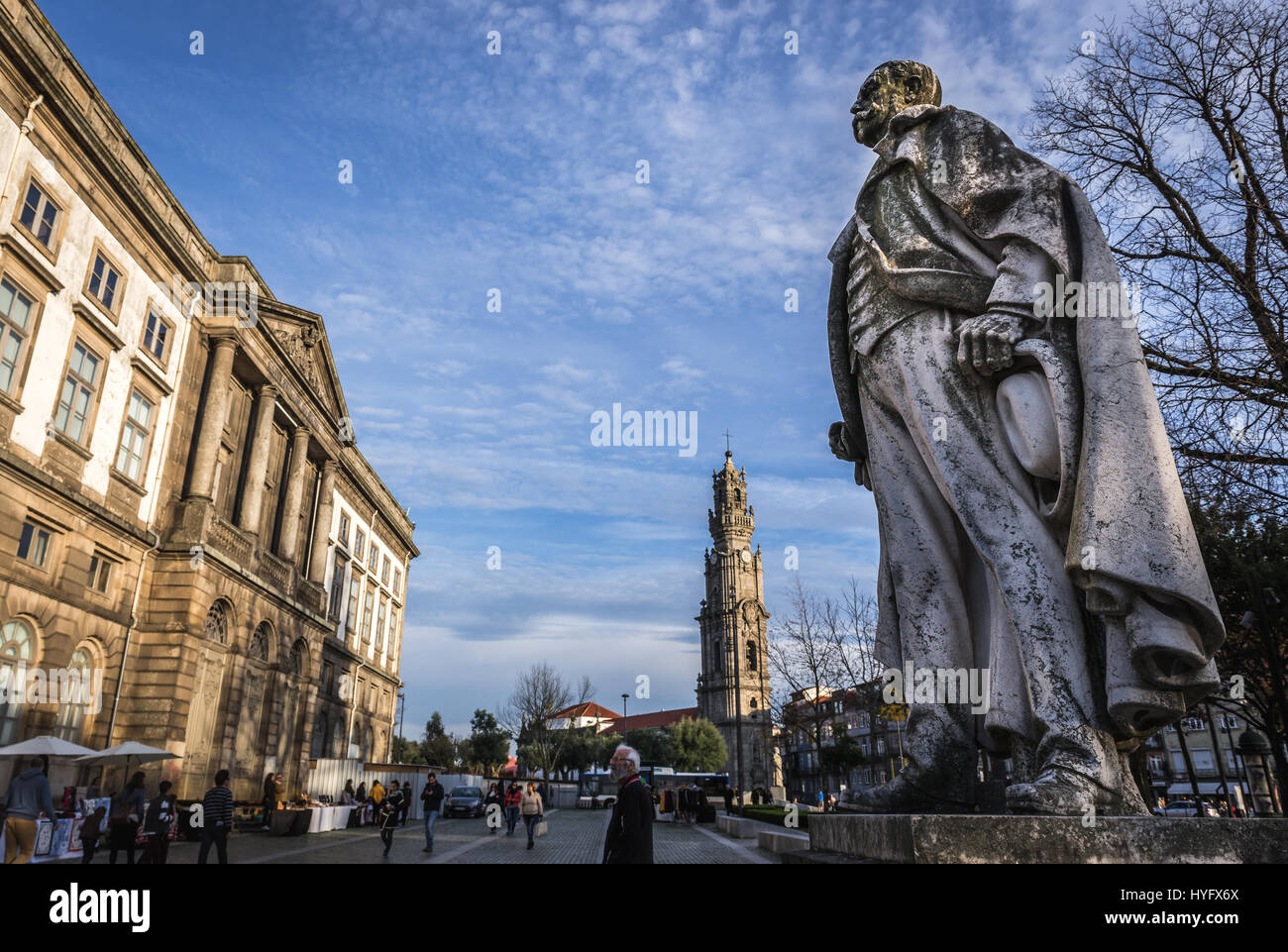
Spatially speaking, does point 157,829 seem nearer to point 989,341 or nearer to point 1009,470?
point 1009,470

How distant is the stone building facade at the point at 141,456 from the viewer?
17.1 m

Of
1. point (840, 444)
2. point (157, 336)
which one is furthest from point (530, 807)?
point (840, 444)

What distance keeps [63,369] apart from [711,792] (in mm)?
53235

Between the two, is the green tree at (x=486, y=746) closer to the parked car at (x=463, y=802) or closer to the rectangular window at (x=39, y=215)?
the parked car at (x=463, y=802)

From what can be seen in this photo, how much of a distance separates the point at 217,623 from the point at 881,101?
25916mm

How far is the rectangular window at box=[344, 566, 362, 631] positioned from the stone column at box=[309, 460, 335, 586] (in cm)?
586

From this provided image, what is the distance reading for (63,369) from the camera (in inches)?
722

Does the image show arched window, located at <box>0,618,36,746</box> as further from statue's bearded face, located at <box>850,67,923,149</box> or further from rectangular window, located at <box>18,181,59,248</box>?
statue's bearded face, located at <box>850,67,923,149</box>

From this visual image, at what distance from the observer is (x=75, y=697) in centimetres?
1911

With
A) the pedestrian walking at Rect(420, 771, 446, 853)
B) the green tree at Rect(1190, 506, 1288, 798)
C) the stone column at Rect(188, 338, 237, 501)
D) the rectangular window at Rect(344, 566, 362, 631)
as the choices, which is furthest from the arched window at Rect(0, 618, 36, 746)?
the rectangular window at Rect(344, 566, 362, 631)

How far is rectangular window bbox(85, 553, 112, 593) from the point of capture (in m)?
19.7
